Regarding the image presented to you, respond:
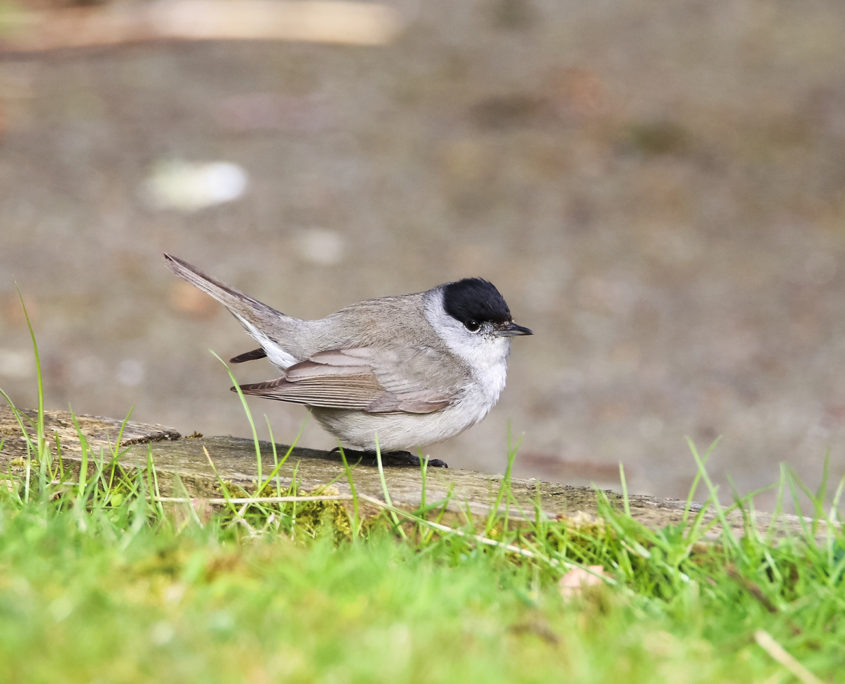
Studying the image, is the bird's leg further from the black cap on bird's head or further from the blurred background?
the blurred background

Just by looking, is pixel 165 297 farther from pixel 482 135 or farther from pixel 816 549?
pixel 816 549

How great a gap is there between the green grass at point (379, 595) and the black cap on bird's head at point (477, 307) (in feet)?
3.98

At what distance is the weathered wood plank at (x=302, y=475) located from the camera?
387 centimetres

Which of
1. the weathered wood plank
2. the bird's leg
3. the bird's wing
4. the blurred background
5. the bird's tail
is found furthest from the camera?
the blurred background

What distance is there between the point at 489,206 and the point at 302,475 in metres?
6.04

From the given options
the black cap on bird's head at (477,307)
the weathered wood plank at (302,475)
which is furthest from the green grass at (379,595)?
the black cap on bird's head at (477,307)

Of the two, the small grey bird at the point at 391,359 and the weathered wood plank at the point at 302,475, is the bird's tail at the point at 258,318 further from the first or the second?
the weathered wood plank at the point at 302,475

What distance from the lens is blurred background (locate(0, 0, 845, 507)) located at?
24.9 feet

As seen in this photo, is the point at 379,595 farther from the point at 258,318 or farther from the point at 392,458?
the point at 258,318

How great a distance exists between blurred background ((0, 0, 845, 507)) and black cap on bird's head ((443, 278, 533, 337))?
1.53 metres

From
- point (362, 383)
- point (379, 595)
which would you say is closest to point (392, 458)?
point (362, 383)

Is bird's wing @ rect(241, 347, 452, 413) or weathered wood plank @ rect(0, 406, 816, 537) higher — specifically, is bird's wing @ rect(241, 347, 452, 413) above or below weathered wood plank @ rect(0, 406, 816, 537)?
above

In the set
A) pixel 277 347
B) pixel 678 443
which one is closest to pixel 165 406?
pixel 277 347

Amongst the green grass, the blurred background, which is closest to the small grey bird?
the green grass
